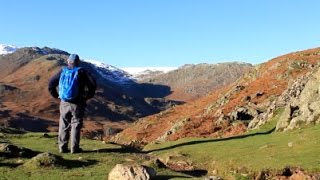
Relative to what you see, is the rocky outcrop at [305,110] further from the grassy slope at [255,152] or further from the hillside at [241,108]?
the hillside at [241,108]

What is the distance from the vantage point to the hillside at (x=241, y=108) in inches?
1451

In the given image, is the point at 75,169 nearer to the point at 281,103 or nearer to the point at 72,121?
the point at 72,121

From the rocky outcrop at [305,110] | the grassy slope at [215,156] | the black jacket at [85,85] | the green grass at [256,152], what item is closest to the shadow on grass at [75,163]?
the grassy slope at [215,156]

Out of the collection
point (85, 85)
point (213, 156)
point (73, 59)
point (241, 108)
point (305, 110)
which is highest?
point (73, 59)

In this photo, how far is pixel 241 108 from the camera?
1571 inches

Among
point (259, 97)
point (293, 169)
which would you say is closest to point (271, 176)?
point (293, 169)

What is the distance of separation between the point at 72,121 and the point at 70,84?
4.48 ft

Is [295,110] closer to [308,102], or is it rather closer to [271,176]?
[308,102]

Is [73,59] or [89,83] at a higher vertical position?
[73,59]

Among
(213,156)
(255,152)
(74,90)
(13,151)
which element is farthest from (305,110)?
(13,151)

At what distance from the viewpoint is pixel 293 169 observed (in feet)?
59.7

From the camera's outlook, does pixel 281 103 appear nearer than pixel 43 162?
No

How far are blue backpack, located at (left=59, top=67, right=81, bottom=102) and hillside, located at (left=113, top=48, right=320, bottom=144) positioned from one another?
655 inches

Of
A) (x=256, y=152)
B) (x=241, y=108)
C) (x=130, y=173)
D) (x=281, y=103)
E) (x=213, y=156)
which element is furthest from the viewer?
(x=241, y=108)
